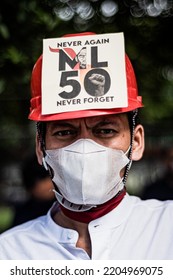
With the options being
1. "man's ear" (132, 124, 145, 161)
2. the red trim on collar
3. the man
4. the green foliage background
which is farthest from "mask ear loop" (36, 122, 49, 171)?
the green foliage background

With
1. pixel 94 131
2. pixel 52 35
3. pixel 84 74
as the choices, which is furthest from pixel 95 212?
pixel 52 35

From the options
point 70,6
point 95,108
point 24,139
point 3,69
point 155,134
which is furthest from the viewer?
point 24,139

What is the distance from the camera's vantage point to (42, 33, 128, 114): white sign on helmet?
9.42 feet

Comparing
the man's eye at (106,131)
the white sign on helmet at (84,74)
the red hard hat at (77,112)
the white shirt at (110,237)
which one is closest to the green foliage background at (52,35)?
the red hard hat at (77,112)

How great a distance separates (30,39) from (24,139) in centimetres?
721

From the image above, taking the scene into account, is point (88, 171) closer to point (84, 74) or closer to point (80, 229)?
point (80, 229)

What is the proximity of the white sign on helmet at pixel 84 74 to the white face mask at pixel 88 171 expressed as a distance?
Result: 19 cm

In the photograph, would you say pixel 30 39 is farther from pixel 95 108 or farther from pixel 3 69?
pixel 95 108

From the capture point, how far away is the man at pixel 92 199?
292 centimetres

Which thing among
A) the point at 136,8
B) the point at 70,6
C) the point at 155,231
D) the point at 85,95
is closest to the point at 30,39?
the point at 70,6

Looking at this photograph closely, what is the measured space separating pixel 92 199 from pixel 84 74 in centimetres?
55

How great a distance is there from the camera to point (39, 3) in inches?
183

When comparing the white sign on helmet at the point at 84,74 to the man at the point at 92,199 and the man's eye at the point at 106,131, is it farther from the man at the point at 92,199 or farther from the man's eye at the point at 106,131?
the man's eye at the point at 106,131

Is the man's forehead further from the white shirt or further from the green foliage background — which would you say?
the green foliage background
